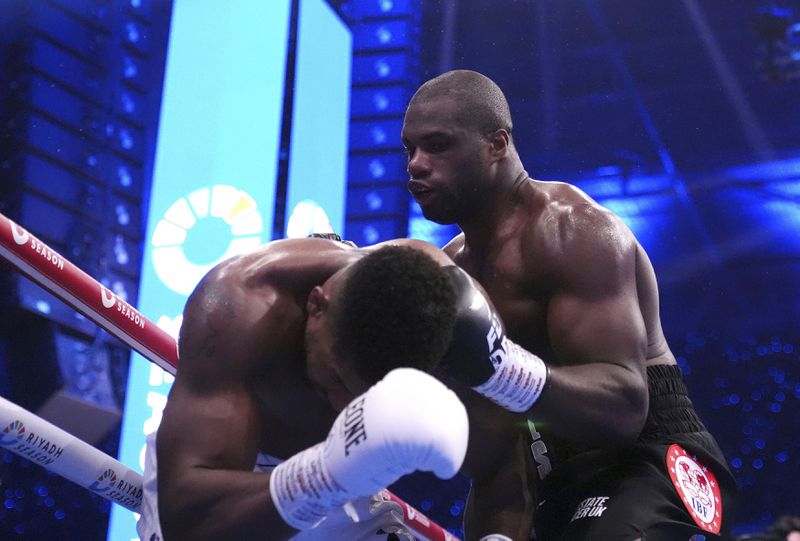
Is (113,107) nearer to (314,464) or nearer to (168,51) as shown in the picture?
(168,51)

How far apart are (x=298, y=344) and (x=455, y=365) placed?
241mm

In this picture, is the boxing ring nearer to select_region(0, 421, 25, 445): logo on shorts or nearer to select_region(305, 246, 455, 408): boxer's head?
select_region(0, 421, 25, 445): logo on shorts

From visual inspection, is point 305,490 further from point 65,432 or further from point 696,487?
point 696,487

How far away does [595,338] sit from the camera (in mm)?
1691

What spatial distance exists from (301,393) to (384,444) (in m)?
0.45

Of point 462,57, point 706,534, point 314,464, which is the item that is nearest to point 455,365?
point 314,464

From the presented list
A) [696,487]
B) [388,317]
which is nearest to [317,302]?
[388,317]

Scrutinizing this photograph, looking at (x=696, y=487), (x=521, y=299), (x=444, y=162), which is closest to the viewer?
(x=696, y=487)

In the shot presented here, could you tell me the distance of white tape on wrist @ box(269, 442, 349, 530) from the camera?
110 centimetres

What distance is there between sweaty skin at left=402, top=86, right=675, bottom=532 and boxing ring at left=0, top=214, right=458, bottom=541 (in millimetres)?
414

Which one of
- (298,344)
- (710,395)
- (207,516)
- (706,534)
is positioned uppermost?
(298,344)

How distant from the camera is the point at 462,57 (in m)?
5.26

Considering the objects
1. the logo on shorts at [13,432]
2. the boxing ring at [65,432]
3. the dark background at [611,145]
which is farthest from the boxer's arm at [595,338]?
the dark background at [611,145]

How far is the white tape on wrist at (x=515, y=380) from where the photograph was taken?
146cm
